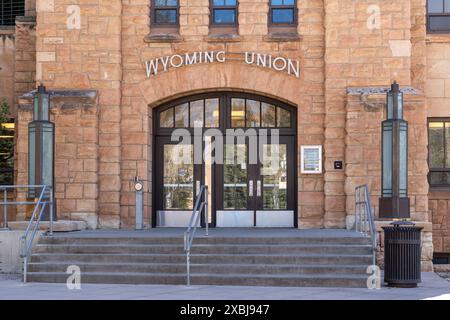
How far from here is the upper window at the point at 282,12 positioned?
19828 mm

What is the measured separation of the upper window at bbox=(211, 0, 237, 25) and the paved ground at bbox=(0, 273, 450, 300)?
24.6 feet

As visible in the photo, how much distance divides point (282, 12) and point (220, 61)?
1.86m

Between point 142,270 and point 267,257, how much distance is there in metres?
2.23

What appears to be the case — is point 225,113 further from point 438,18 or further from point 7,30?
point 7,30

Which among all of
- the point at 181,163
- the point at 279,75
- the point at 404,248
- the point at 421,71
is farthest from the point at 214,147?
the point at 404,248

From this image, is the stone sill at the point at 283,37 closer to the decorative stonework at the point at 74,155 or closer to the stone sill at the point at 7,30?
the decorative stonework at the point at 74,155

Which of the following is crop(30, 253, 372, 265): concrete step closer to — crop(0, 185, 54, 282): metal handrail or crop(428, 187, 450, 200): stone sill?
crop(0, 185, 54, 282): metal handrail

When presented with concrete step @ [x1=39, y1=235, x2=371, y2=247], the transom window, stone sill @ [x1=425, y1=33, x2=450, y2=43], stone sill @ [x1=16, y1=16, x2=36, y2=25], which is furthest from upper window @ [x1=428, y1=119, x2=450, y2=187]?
stone sill @ [x1=16, y1=16, x2=36, y2=25]

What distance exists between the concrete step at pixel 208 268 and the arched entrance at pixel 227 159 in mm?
4685

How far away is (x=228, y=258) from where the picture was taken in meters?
15.5

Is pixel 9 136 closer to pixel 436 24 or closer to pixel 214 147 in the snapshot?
pixel 214 147

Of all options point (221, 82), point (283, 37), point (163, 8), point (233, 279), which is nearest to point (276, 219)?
point (221, 82)

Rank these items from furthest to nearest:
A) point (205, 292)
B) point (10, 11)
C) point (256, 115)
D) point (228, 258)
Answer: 1. point (10, 11)
2. point (256, 115)
3. point (228, 258)
4. point (205, 292)

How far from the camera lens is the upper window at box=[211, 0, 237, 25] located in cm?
1992
